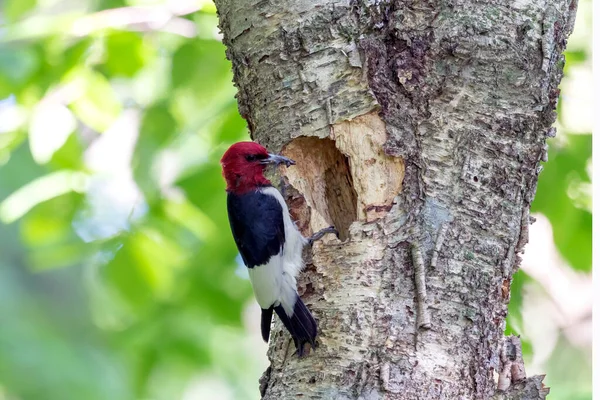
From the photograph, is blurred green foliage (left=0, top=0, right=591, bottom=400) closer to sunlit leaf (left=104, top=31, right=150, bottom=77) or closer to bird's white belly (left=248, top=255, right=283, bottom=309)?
sunlit leaf (left=104, top=31, right=150, bottom=77)

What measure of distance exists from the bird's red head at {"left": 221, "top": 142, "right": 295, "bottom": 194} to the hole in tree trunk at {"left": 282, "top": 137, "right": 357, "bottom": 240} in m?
0.15

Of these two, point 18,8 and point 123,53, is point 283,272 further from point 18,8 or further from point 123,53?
point 18,8

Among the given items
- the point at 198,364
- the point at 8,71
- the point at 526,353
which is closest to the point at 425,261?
the point at 526,353

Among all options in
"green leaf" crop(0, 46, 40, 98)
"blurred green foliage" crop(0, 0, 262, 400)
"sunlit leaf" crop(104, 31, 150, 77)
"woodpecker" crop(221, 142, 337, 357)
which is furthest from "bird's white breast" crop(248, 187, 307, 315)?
"green leaf" crop(0, 46, 40, 98)

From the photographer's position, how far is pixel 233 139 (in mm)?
3838

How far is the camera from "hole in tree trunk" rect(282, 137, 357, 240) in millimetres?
2668

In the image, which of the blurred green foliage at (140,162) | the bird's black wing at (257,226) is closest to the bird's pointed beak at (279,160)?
the bird's black wing at (257,226)

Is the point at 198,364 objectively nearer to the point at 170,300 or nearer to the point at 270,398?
the point at 170,300

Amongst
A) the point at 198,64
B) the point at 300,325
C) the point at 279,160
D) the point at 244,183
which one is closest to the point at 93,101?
the point at 198,64

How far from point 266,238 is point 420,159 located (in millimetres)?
985

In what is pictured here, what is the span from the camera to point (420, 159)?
8.01ft

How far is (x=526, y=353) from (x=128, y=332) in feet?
7.46

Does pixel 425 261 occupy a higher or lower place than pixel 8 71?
lower

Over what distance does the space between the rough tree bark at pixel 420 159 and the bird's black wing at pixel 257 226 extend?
542mm
